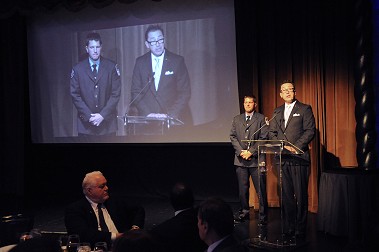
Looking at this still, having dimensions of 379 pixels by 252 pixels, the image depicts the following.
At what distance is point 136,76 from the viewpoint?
22.4 ft

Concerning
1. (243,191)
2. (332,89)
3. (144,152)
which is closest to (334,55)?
(332,89)

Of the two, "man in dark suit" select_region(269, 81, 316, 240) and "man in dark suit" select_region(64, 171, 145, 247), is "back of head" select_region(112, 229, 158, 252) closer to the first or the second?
"man in dark suit" select_region(64, 171, 145, 247)

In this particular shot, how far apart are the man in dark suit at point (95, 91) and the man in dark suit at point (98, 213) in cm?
382

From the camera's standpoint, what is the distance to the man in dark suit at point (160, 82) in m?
6.60

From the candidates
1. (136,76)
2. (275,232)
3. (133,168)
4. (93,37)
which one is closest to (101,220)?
(275,232)

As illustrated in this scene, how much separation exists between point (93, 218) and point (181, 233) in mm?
879

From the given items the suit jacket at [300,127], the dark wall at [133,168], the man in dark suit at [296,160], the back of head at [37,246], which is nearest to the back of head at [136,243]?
the back of head at [37,246]

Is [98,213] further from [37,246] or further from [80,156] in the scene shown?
[80,156]

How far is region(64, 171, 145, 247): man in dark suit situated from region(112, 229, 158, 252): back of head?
144cm

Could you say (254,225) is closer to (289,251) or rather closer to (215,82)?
(289,251)

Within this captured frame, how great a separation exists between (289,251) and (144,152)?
11.7ft

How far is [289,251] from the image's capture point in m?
4.04

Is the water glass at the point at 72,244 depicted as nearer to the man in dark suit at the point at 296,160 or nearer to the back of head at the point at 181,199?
Result: the back of head at the point at 181,199

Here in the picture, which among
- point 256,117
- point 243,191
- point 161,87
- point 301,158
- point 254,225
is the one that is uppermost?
point 161,87
